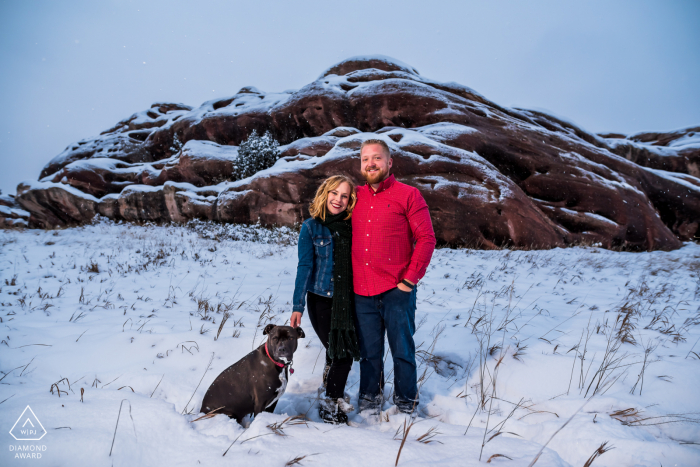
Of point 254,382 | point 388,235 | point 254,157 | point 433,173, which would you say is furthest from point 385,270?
point 254,157

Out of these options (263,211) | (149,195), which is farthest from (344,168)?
(149,195)

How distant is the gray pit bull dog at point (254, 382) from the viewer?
2508 millimetres

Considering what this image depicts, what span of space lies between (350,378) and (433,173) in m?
12.1

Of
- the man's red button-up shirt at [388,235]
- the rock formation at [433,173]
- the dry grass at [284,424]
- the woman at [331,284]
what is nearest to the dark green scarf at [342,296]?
the woman at [331,284]

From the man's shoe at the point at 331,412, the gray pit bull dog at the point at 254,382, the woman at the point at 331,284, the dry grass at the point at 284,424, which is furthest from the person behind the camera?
the woman at the point at 331,284

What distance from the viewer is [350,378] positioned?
3.44 metres

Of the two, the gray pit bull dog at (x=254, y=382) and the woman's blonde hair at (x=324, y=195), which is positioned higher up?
the woman's blonde hair at (x=324, y=195)

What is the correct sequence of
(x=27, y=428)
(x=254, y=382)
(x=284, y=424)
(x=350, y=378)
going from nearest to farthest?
(x=27, y=428) → (x=284, y=424) → (x=254, y=382) → (x=350, y=378)

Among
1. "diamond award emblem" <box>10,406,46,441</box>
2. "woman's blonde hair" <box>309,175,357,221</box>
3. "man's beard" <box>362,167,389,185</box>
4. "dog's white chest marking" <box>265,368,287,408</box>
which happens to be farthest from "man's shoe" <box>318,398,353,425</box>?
"man's beard" <box>362,167,389,185</box>

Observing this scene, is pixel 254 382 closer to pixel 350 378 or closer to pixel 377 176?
pixel 350 378

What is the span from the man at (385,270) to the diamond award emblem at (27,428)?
230 cm

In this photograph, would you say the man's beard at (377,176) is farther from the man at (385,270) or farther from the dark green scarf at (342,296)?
the dark green scarf at (342,296)

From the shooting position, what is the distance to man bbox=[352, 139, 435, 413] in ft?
8.79

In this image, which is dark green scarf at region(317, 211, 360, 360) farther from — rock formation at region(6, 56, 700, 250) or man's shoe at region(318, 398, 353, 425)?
rock formation at region(6, 56, 700, 250)
